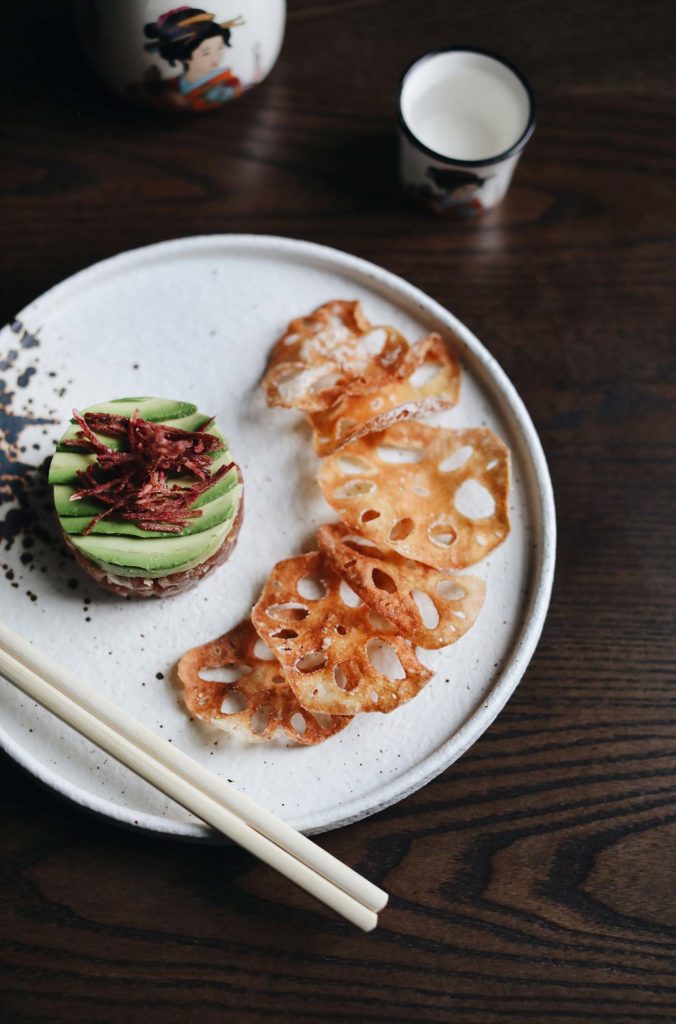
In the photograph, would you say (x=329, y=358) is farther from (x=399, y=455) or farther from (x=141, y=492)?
(x=141, y=492)

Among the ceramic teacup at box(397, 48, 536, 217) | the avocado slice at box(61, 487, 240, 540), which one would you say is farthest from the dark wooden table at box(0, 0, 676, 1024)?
the avocado slice at box(61, 487, 240, 540)

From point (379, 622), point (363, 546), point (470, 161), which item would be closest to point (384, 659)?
point (379, 622)

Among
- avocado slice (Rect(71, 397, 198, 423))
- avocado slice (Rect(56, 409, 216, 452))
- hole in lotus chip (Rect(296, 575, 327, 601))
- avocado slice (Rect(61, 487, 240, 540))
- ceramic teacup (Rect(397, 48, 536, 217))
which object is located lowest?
hole in lotus chip (Rect(296, 575, 327, 601))

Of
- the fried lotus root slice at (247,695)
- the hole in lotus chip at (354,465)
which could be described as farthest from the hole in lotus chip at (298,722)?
the hole in lotus chip at (354,465)

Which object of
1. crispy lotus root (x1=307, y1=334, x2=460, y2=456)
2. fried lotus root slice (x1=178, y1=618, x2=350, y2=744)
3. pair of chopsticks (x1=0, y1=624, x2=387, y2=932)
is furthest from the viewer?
crispy lotus root (x1=307, y1=334, x2=460, y2=456)

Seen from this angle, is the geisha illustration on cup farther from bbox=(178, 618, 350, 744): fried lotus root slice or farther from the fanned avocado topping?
bbox=(178, 618, 350, 744): fried lotus root slice

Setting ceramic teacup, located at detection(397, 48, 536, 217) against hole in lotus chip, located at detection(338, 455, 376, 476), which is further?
ceramic teacup, located at detection(397, 48, 536, 217)
